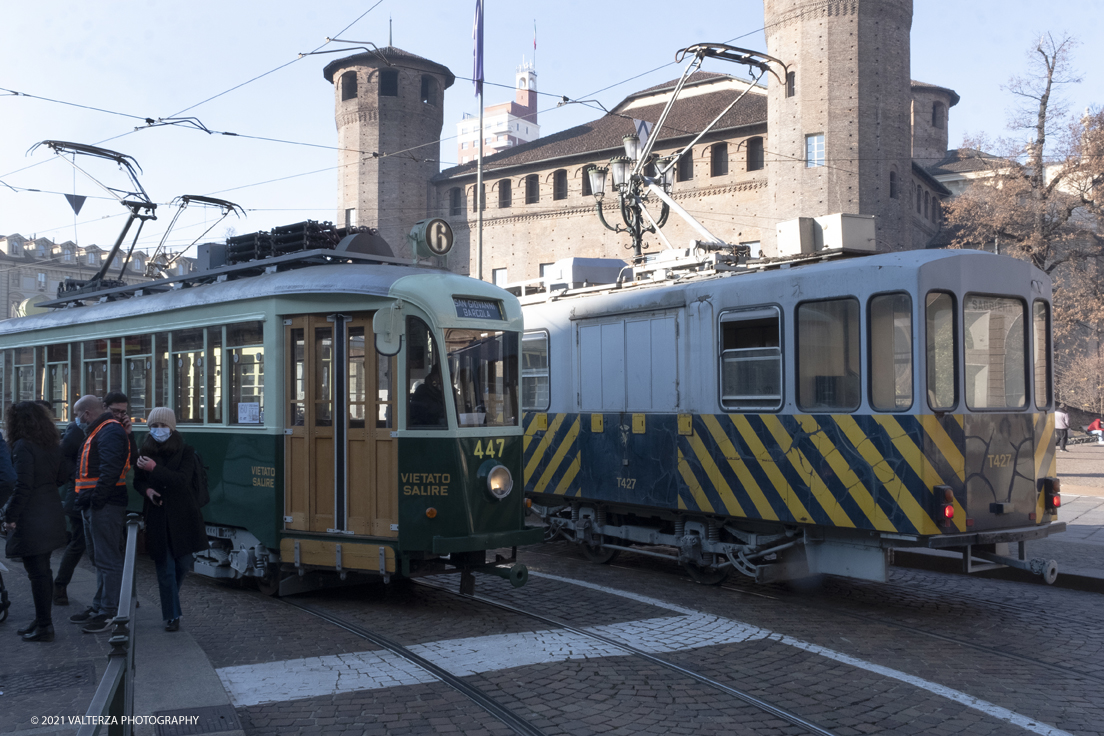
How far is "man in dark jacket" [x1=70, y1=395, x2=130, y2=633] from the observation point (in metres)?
7.07

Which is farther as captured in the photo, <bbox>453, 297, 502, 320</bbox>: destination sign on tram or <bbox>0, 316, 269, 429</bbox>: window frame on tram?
<bbox>0, 316, 269, 429</bbox>: window frame on tram

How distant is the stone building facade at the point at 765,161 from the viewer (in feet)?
118

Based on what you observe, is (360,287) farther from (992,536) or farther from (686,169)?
(686,169)

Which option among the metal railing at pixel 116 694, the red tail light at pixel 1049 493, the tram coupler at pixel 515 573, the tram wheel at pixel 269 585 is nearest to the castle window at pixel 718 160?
the red tail light at pixel 1049 493

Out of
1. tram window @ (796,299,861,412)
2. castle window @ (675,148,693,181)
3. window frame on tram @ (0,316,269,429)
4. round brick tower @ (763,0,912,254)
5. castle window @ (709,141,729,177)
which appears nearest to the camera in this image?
tram window @ (796,299,861,412)

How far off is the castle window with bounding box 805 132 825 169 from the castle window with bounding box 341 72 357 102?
25.0 meters

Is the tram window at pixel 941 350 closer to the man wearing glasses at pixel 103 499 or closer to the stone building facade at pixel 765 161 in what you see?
the man wearing glasses at pixel 103 499

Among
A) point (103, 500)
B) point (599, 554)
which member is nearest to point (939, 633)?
point (599, 554)

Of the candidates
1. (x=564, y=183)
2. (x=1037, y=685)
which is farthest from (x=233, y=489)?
(x=564, y=183)

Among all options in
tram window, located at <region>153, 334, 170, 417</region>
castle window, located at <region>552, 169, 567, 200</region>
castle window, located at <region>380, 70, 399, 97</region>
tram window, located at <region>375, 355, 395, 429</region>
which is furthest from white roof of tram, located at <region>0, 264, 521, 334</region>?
castle window, located at <region>380, 70, 399, 97</region>

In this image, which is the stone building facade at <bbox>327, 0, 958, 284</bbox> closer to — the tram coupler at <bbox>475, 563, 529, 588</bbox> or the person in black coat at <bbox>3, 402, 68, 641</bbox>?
the tram coupler at <bbox>475, 563, 529, 588</bbox>

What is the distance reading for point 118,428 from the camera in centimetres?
707

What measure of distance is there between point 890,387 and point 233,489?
5852mm

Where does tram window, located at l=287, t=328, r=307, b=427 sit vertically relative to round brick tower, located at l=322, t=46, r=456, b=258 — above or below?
below
